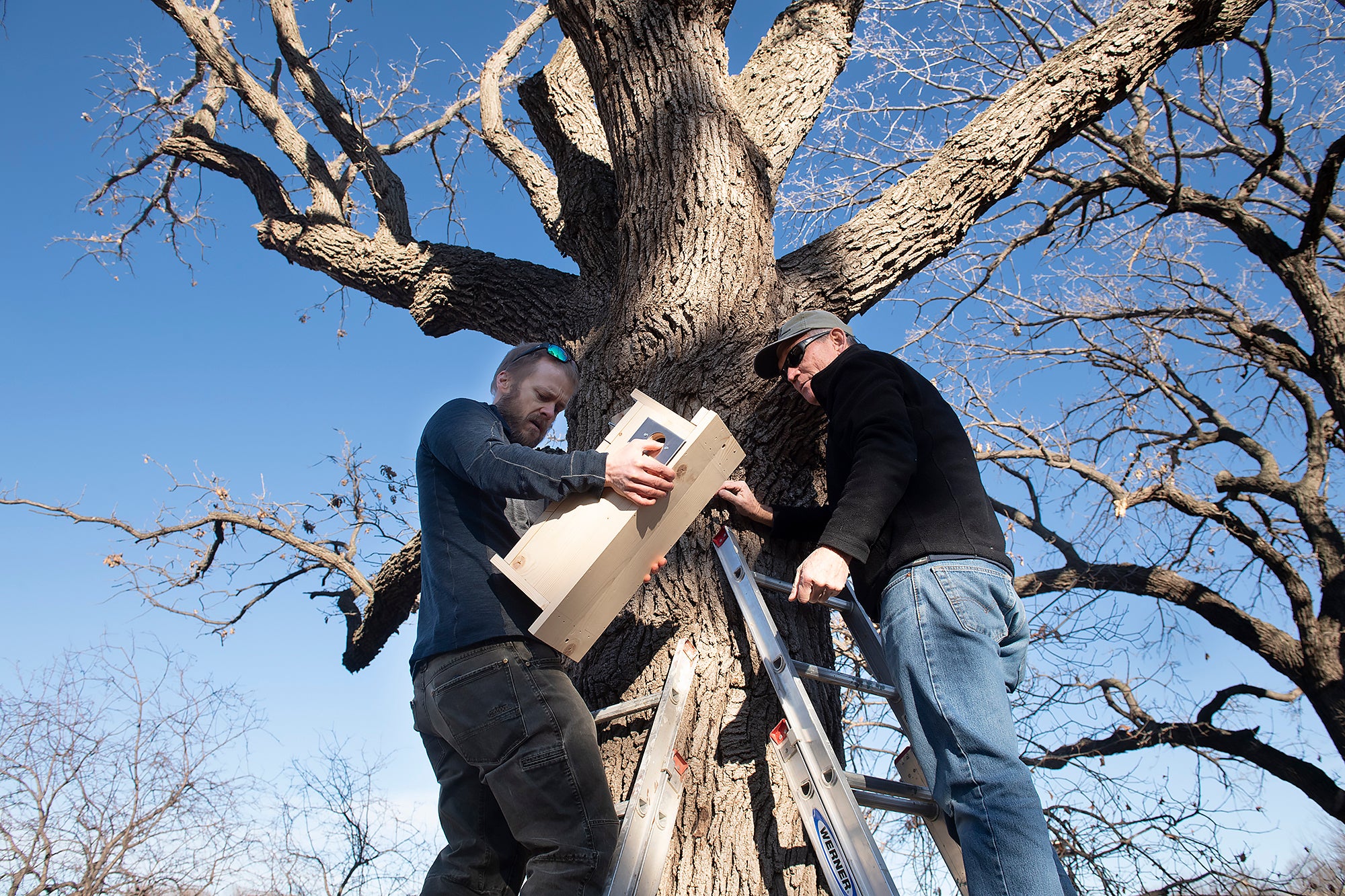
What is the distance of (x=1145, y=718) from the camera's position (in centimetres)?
727

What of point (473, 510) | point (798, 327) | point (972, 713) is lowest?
point (972, 713)

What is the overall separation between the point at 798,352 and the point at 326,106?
4244 millimetres

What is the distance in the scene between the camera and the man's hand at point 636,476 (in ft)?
6.87

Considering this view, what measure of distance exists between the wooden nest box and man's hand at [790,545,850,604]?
414 millimetres

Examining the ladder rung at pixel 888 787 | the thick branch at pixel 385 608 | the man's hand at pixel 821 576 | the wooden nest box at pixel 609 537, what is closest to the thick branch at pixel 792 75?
the wooden nest box at pixel 609 537

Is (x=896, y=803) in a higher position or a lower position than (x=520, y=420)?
lower

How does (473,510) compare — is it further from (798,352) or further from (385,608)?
(385,608)

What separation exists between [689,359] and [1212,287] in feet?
22.8

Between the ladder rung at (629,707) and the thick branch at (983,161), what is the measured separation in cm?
177

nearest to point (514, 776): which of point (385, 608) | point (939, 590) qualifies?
point (939, 590)

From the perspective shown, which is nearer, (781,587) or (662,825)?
(662,825)

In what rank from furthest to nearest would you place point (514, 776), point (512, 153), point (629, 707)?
point (512, 153) → point (629, 707) → point (514, 776)

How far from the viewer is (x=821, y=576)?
2055 millimetres

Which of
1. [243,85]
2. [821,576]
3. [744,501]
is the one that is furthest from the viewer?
[243,85]
